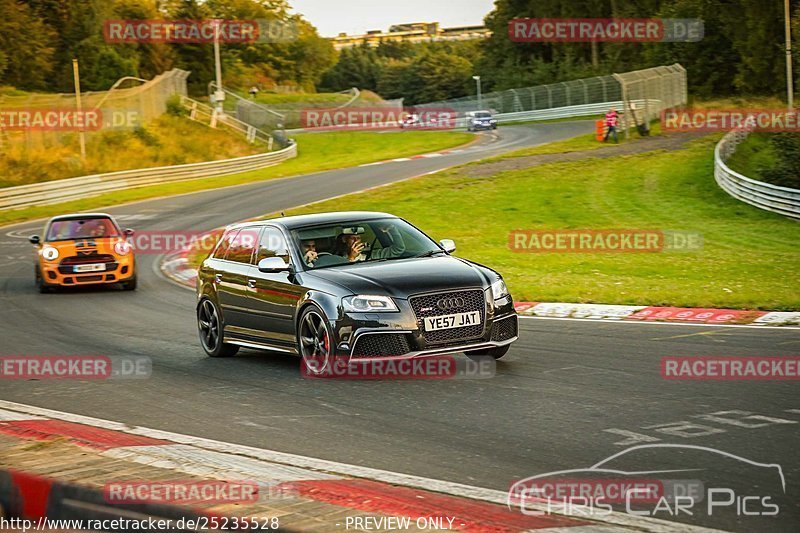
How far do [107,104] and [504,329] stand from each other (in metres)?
43.4

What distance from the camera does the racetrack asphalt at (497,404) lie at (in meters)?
7.01

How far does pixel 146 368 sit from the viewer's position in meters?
11.9

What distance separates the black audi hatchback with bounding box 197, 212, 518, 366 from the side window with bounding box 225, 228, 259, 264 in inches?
0.5

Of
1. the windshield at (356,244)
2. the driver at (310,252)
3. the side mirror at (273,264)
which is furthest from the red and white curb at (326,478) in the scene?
the windshield at (356,244)

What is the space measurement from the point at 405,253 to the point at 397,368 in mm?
1281

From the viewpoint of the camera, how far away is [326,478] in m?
6.62

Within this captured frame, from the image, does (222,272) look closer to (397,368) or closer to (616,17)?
(397,368)

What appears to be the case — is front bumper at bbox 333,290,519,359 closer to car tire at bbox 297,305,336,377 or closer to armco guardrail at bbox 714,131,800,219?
car tire at bbox 297,305,336,377

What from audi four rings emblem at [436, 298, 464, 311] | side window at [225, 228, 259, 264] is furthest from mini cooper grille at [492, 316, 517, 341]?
side window at [225, 228, 259, 264]

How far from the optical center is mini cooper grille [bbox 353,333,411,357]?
10.1 m

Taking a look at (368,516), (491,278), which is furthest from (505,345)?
(368,516)

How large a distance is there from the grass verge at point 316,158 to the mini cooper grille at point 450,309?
28.6m

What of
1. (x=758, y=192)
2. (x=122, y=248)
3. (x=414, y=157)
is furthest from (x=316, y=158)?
(x=122, y=248)

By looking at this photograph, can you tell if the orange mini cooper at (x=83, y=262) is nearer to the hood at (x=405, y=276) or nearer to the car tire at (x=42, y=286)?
the car tire at (x=42, y=286)
